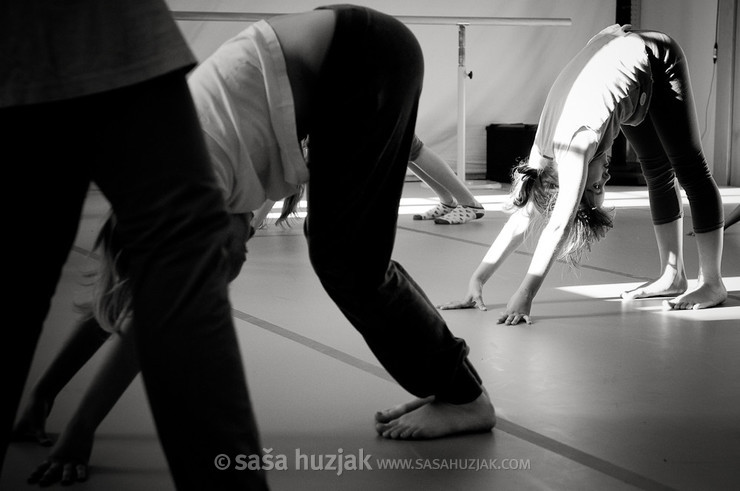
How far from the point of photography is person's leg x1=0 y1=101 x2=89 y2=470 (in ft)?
2.62

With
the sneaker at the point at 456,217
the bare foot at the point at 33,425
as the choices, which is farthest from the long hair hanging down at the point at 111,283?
the sneaker at the point at 456,217

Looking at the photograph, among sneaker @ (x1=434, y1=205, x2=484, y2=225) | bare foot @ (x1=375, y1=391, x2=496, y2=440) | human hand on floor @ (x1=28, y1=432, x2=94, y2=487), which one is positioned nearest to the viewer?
human hand on floor @ (x1=28, y1=432, x2=94, y2=487)

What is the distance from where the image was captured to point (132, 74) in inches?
31.2

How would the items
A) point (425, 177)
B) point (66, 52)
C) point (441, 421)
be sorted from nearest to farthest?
point (66, 52)
point (441, 421)
point (425, 177)

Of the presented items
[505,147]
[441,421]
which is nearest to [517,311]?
[441,421]

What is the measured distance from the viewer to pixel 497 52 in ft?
24.1

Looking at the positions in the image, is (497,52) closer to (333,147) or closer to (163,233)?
(333,147)

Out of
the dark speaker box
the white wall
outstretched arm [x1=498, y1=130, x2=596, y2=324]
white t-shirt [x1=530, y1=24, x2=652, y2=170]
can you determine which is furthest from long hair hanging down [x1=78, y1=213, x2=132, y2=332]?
the white wall

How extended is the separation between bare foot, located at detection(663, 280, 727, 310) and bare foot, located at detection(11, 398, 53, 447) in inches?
66.5

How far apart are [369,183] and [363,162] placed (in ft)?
0.11

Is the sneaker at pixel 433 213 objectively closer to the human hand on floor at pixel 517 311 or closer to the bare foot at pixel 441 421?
the human hand on floor at pixel 517 311

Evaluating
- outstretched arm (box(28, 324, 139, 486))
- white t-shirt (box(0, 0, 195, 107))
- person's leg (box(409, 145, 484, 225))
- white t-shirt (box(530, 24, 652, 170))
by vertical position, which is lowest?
outstretched arm (box(28, 324, 139, 486))

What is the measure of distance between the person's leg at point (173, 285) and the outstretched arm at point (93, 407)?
0.57m

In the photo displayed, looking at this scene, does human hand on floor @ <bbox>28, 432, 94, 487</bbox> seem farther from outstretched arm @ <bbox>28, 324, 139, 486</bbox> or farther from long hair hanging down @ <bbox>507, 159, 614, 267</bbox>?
long hair hanging down @ <bbox>507, 159, 614, 267</bbox>
